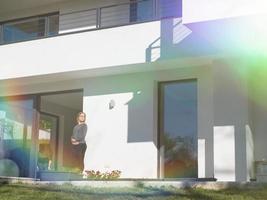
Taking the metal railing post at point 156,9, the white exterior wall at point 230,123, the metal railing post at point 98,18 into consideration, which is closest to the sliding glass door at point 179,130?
the white exterior wall at point 230,123

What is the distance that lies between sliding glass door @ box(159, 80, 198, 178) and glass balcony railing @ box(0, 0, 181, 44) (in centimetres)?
197

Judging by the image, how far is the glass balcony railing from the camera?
14.1 meters

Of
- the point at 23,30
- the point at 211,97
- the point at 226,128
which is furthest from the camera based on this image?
the point at 23,30

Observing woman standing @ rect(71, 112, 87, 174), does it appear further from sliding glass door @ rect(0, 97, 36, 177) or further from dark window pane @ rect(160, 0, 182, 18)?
dark window pane @ rect(160, 0, 182, 18)

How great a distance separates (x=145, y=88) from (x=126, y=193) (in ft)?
16.3

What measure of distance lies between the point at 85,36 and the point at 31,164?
4.15 meters

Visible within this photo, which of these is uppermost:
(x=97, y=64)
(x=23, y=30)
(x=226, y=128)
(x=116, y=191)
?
(x=23, y=30)

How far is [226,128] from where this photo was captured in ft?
40.1

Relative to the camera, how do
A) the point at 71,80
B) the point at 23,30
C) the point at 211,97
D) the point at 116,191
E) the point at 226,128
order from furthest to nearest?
1. the point at 23,30
2. the point at 71,80
3. the point at 211,97
4. the point at 226,128
5. the point at 116,191

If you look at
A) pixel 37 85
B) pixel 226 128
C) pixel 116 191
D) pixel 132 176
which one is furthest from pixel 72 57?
pixel 116 191

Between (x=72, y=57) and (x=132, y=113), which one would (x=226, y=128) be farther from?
(x=72, y=57)

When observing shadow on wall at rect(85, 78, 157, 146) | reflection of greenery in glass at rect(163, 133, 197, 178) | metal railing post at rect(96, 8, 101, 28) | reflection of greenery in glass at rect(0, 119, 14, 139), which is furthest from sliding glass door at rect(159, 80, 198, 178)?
reflection of greenery in glass at rect(0, 119, 14, 139)

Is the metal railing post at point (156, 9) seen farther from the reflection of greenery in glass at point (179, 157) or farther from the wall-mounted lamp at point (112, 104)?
the reflection of greenery in glass at point (179, 157)

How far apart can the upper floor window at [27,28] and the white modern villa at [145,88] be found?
0.13 ft
